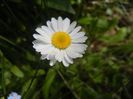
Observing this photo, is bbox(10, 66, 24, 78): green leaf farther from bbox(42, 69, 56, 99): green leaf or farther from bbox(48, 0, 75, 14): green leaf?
bbox(48, 0, 75, 14): green leaf

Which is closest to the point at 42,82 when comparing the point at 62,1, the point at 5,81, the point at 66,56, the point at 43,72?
the point at 43,72

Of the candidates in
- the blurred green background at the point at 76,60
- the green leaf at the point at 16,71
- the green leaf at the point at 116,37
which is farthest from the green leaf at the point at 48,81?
the green leaf at the point at 116,37

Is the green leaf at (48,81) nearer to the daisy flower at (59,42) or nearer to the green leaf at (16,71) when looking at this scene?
the green leaf at (16,71)

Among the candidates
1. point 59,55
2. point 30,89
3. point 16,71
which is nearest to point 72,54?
point 59,55

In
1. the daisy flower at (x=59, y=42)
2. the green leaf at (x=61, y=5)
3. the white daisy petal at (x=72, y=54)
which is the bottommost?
the white daisy petal at (x=72, y=54)

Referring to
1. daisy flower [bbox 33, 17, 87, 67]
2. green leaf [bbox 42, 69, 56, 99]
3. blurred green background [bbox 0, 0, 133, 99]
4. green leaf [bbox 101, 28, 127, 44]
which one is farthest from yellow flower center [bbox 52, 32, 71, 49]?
green leaf [bbox 101, 28, 127, 44]

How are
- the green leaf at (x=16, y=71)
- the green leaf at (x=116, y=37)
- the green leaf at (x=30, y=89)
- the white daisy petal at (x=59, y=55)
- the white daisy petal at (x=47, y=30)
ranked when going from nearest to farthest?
1. the white daisy petal at (x=59, y=55)
2. the white daisy petal at (x=47, y=30)
3. the green leaf at (x=30, y=89)
4. the green leaf at (x=16, y=71)
5. the green leaf at (x=116, y=37)

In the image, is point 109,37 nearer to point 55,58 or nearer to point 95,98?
point 95,98
